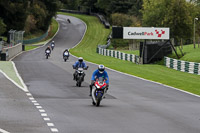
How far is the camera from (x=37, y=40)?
10000cm

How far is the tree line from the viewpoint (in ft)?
293

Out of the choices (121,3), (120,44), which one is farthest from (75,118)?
(121,3)

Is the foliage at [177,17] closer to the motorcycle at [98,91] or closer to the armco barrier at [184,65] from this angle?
the armco barrier at [184,65]

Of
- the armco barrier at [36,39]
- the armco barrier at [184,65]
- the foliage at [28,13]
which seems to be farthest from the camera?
the armco barrier at [36,39]

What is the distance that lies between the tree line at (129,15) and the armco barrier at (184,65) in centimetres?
3970

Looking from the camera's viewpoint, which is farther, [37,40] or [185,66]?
[37,40]

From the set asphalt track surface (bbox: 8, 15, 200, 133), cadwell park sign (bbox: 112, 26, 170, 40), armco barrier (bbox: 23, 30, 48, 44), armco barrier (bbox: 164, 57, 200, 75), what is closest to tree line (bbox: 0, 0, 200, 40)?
armco barrier (bbox: 23, 30, 48, 44)

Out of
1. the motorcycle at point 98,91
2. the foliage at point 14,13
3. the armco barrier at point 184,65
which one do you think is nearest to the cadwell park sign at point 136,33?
the armco barrier at point 184,65

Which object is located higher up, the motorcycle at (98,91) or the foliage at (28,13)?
the foliage at (28,13)

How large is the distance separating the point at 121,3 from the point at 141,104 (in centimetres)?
10939

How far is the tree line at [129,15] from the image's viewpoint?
293ft

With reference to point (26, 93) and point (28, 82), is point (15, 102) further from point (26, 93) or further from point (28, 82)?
point (28, 82)

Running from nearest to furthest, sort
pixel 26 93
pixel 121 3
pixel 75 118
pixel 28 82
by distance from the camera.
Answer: pixel 75 118 → pixel 26 93 → pixel 28 82 → pixel 121 3

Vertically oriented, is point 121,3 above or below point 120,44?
above
